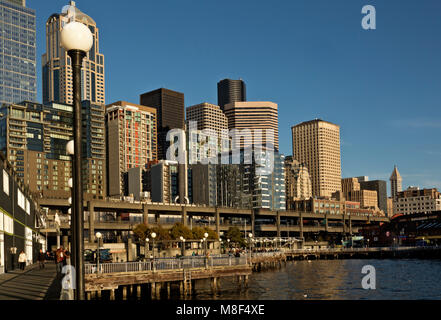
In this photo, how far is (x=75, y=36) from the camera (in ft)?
38.6

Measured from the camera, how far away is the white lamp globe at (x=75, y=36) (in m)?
11.7

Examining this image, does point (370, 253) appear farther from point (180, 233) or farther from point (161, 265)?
point (161, 265)

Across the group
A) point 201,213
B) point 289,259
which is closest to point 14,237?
point 289,259

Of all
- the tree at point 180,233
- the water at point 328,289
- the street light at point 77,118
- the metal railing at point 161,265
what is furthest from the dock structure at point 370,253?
the street light at point 77,118

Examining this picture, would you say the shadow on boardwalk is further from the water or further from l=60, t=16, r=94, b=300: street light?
the water

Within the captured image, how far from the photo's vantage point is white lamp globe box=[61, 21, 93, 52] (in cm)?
1173

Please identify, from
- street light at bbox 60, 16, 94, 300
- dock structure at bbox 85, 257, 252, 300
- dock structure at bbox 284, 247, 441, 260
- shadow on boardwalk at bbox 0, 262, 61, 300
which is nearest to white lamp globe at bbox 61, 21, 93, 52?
street light at bbox 60, 16, 94, 300

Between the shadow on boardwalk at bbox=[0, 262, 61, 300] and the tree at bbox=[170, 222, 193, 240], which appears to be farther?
the tree at bbox=[170, 222, 193, 240]

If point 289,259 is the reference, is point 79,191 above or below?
above

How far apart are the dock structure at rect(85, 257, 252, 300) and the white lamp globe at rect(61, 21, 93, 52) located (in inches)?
1357
